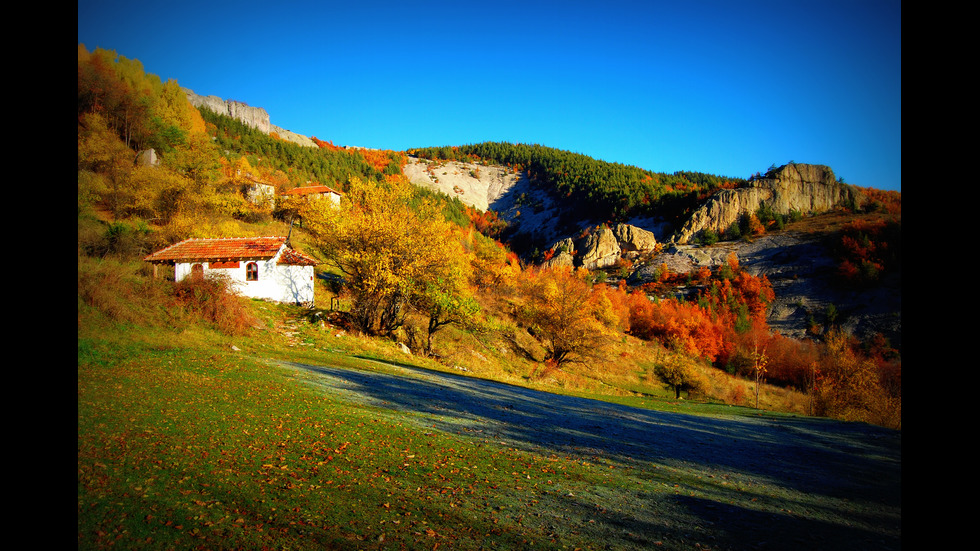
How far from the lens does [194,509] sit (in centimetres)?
553

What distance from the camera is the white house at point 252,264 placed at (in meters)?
32.5

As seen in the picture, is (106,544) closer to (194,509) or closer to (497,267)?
(194,509)

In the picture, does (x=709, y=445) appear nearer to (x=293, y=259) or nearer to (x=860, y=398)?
(x=860, y=398)

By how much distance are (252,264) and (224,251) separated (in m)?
2.50

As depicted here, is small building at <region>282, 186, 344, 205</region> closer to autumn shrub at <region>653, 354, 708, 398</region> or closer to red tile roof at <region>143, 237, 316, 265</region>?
red tile roof at <region>143, 237, 316, 265</region>

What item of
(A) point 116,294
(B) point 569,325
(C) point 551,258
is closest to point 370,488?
(A) point 116,294

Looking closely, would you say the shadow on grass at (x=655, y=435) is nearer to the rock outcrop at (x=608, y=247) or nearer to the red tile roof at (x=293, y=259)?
the red tile roof at (x=293, y=259)

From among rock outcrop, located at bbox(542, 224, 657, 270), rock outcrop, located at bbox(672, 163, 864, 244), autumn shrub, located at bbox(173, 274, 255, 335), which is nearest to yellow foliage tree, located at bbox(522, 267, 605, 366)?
autumn shrub, located at bbox(173, 274, 255, 335)

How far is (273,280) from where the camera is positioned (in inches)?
1335

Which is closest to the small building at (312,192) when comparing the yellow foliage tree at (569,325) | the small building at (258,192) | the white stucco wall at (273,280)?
the small building at (258,192)

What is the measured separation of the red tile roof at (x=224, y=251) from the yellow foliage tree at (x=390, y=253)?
436 centimetres

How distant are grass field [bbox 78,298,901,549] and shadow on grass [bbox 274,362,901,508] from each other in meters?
0.45
